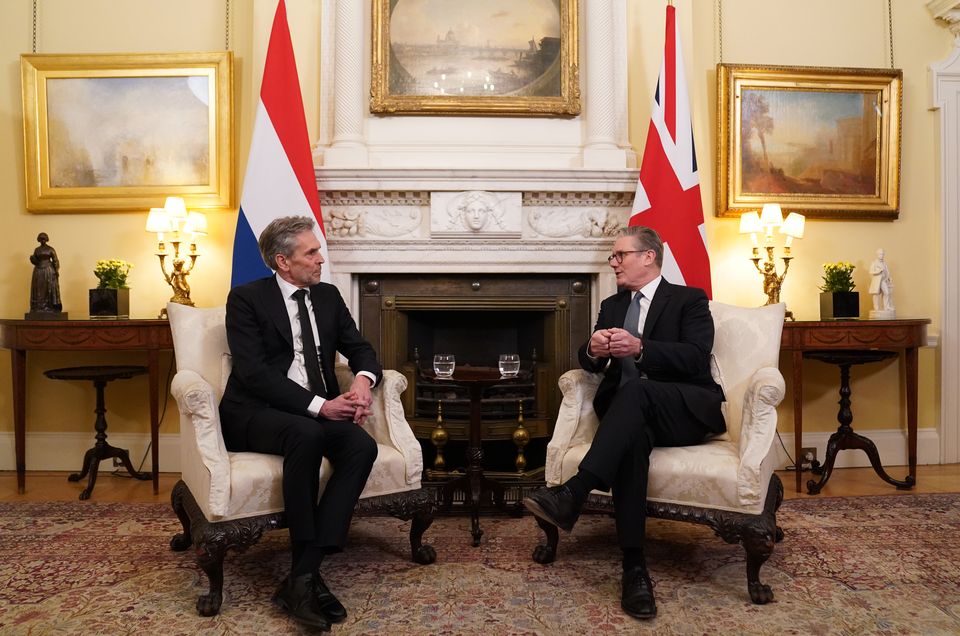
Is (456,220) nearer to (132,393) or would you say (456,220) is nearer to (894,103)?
(132,393)

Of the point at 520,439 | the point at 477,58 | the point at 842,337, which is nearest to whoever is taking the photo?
the point at 520,439

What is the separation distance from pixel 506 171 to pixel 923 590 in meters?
2.69

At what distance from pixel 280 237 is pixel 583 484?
1.47 meters

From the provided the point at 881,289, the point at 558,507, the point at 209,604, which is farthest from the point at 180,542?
the point at 881,289

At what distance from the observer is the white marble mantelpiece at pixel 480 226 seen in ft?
13.1

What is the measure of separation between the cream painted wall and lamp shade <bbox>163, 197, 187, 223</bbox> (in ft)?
1.04

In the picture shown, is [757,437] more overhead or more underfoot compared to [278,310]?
more underfoot

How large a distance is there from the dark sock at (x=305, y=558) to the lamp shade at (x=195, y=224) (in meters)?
2.40

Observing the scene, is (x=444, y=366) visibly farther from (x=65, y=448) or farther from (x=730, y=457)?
(x=65, y=448)

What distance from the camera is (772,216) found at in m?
4.14

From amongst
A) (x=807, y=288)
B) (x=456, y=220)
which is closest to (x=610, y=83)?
(x=456, y=220)

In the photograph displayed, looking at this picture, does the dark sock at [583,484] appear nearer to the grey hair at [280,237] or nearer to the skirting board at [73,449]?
the grey hair at [280,237]

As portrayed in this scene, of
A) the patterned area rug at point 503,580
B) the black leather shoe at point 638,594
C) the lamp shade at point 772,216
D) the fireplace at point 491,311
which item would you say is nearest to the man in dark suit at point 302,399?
the patterned area rug at point 503,580

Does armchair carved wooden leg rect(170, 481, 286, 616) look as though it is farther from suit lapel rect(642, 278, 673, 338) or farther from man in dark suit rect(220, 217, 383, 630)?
suit lapel rect(642, 278, 673, 338)
